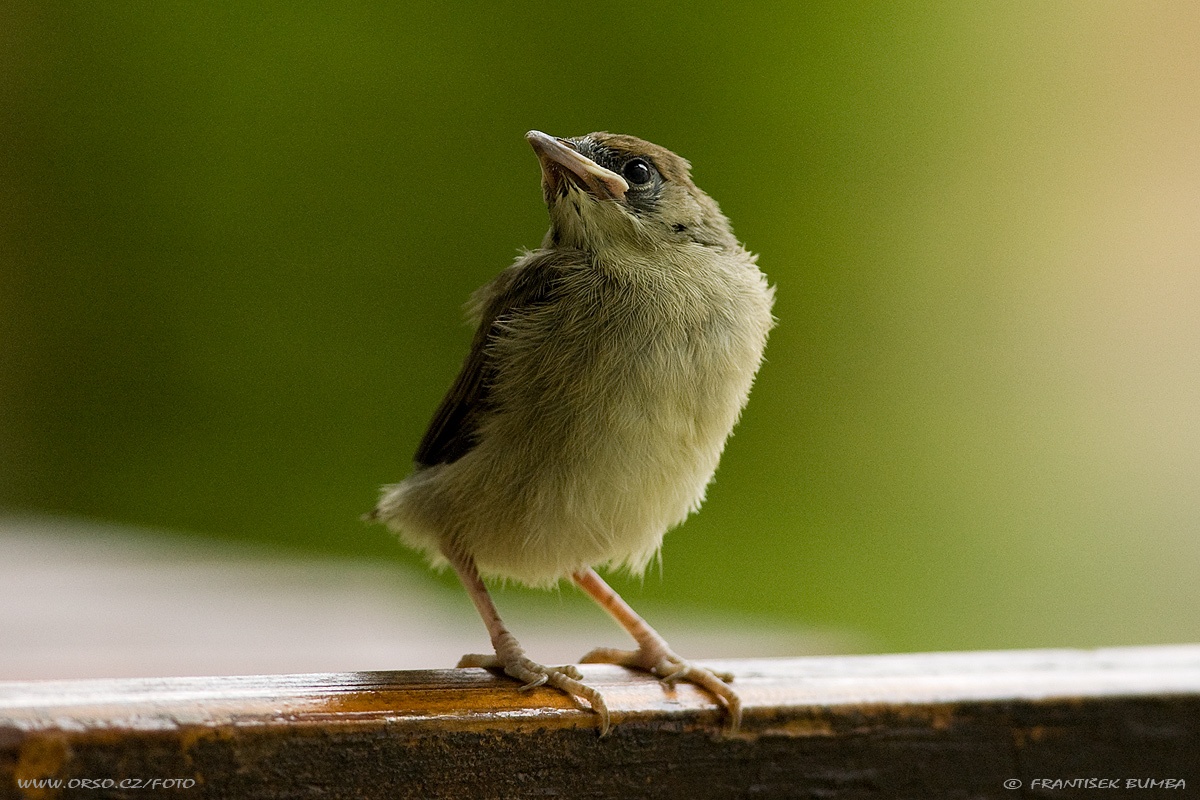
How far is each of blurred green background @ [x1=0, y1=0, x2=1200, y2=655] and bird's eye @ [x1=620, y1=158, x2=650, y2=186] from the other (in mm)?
1469

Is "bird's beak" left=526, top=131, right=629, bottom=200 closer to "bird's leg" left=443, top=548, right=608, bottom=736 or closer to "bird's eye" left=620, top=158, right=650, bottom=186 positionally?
"bird's eye" left=620, top=158, right=650, bottom=186

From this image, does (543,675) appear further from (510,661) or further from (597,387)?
(597,387)

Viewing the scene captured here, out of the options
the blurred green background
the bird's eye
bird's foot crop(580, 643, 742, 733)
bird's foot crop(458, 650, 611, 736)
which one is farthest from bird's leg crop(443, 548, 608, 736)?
the blurred green background

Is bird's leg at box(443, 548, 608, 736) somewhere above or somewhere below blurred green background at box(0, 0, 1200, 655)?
below

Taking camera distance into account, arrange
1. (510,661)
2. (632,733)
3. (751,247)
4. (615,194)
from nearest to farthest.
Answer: (632,733)
(510,661)
(615,194)
(751,247)

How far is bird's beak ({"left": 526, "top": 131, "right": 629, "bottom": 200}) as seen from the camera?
171cm

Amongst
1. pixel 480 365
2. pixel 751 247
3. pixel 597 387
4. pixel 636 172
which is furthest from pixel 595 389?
pixel 751 247

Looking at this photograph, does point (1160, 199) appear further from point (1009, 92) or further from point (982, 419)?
point (982, 419)

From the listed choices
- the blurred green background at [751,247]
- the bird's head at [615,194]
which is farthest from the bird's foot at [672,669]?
the blurred green background at [751,247]

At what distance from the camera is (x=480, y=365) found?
186 cm

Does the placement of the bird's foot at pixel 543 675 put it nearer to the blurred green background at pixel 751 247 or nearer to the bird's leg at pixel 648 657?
the bird's leg at pixel 648 657

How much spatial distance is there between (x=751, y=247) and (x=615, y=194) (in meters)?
1.70

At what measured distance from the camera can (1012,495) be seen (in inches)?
157

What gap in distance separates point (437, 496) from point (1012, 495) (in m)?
2.79
